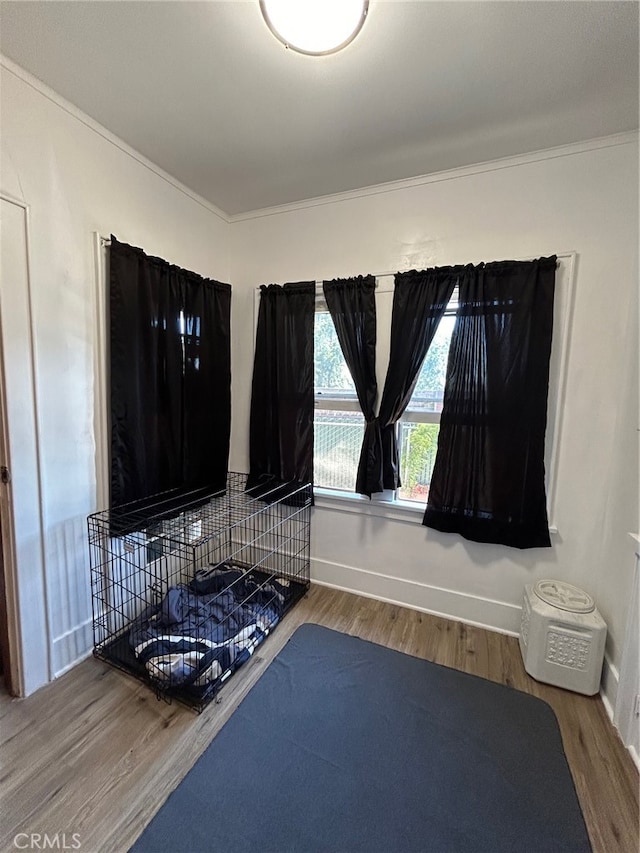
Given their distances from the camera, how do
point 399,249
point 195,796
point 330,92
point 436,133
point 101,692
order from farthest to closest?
point 399,249 → point 436,133 → point 101,692 → point 330,92 → point 195,796

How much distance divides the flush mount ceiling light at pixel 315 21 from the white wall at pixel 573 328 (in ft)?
3.60

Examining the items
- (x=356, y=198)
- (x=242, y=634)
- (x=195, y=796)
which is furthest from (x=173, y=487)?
(x=356, y=198)

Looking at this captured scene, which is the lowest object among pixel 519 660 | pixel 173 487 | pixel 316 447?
pixel 519 660

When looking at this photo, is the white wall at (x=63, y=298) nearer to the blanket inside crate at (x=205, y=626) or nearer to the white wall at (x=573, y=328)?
the blanket inside crate at (x=205, y=626)

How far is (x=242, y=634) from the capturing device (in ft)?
6.61

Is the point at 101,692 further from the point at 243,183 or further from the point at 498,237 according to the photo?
the point at 498,237

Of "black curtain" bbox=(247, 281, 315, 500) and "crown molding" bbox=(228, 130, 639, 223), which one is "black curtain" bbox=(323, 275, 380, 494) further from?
"crown molding" bbox=(228, 130, 639, 223)

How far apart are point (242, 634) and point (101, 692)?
672mm

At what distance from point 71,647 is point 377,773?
157 centimetres

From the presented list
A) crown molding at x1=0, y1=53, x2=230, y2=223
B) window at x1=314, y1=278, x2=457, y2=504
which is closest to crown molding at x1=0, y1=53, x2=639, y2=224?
crown molding at x1=0, y1=53, x2=230, y2=223

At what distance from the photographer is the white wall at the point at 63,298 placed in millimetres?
1599

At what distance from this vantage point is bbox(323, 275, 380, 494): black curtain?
2334 millimetres

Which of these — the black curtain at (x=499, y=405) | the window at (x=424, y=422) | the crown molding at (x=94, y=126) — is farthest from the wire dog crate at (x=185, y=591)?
the crown molding at (x=94, y=126)
